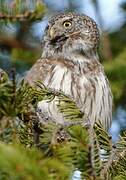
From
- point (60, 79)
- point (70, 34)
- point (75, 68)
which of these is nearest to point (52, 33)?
point (70, 34)

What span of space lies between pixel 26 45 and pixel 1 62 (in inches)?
23.4

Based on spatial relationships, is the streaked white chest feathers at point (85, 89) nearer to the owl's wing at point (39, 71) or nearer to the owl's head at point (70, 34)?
the owl's wing at point (39, 71)

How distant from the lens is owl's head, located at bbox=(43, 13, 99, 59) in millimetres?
4523

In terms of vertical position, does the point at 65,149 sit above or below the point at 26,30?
below

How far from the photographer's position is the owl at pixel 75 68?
3.82 meters

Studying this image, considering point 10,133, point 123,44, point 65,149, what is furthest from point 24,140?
point 123,44

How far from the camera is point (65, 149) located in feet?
5.46

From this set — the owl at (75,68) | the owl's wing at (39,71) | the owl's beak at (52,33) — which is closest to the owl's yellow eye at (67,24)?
the owl at (75,68)

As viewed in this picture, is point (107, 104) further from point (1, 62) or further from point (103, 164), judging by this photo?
point (103, 164)

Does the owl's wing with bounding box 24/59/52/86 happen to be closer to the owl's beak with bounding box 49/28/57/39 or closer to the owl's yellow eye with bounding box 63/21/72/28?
the owl's beak with bounding box 49/28/57/39

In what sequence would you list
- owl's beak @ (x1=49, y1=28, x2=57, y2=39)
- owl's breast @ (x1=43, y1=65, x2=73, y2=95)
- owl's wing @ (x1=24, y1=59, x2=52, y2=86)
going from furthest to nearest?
owl's beak @ (x1=49, y1=28, x2=57, y2=39), owl's wing @ (x1=24, y1=59, x2=52, y2=86), owl's breast @ (x1=43, y1=65, x2=73, y2=95)

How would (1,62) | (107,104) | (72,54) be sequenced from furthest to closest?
(1,62)
(72,54)
(107,104)

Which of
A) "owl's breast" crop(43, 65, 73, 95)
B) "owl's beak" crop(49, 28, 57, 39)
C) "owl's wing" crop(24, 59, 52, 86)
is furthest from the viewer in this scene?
"owl's beak" crop(49, 28, 57, 39)

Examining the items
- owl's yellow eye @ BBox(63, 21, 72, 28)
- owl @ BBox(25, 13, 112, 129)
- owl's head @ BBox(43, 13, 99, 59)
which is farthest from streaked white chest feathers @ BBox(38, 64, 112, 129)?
owl's yellow eye @ BBox(63, 21, 72, 28)
